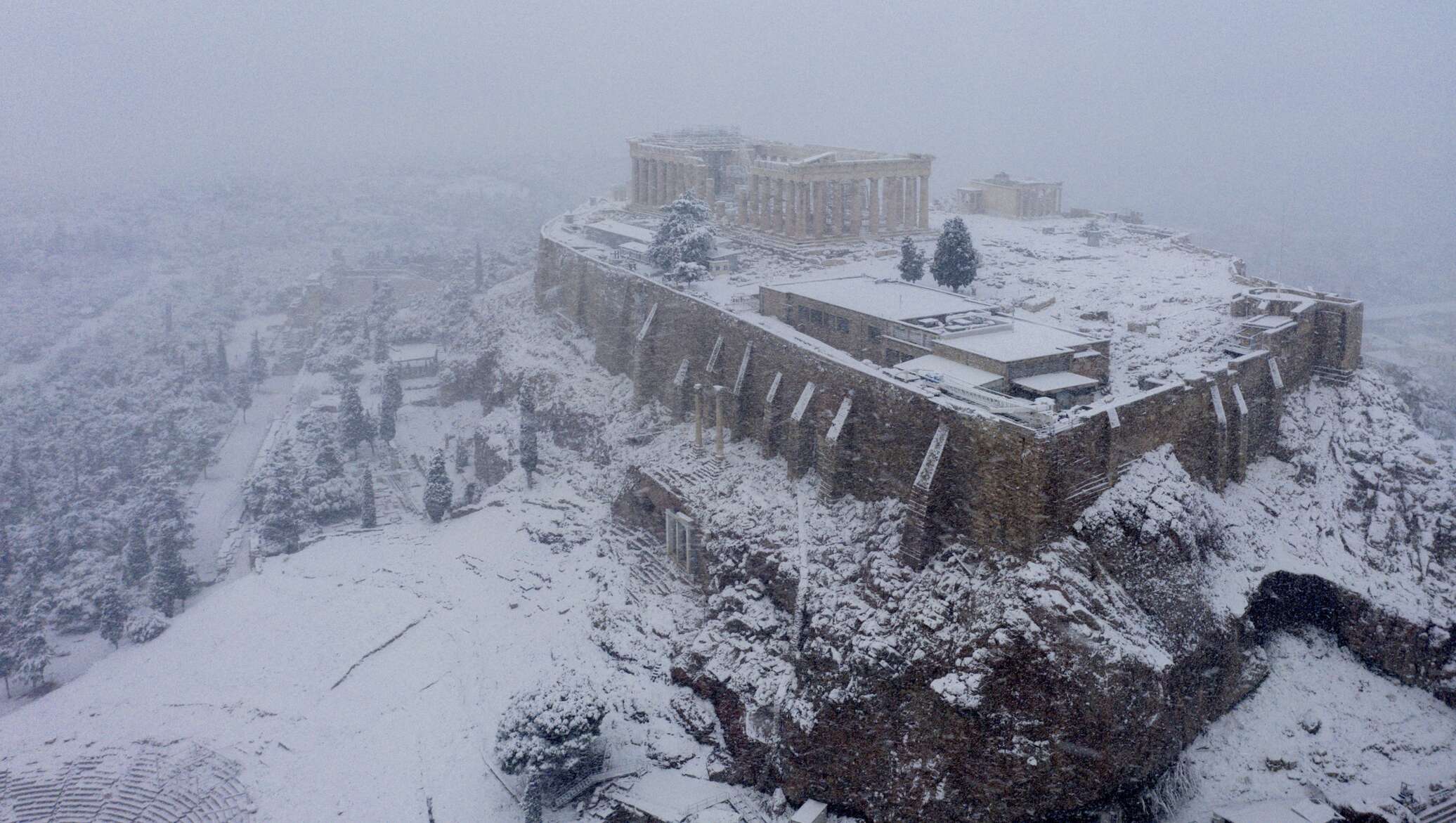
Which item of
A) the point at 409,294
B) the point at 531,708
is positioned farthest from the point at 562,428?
the point at 409,294

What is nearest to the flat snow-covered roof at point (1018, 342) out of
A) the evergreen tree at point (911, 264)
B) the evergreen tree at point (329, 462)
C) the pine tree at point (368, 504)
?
the evergreen tree at point (911, 264)

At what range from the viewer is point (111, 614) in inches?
1668

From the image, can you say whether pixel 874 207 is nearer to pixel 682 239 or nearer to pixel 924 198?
pixel 924 198

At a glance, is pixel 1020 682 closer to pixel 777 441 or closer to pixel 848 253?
pixel 777 441

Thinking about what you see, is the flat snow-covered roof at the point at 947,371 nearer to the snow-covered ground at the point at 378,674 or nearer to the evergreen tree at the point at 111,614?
the snow-covered ground at the point at 378,674

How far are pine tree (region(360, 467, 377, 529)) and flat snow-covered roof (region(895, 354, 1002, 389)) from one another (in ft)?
88.3

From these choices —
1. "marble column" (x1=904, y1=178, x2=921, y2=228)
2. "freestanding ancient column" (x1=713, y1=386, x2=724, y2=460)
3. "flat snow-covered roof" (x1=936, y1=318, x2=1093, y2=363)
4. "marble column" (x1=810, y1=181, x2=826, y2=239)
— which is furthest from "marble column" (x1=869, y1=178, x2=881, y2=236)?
"flat snow-covered roof" (x1=936, y1=318, x2=1093, y2=363)

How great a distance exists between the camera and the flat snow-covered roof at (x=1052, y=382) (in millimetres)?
25484

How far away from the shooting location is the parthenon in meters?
49.5

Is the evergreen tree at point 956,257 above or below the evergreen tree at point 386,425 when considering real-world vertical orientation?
above

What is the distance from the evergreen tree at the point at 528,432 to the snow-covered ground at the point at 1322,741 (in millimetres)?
27596

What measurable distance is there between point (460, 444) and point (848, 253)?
22628 mm

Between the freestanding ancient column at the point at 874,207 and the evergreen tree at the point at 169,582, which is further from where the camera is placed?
the freestanding ancient column at the point at 874,207

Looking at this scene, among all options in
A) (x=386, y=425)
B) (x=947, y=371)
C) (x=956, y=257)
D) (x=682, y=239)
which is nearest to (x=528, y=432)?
(x=682, y=239)
